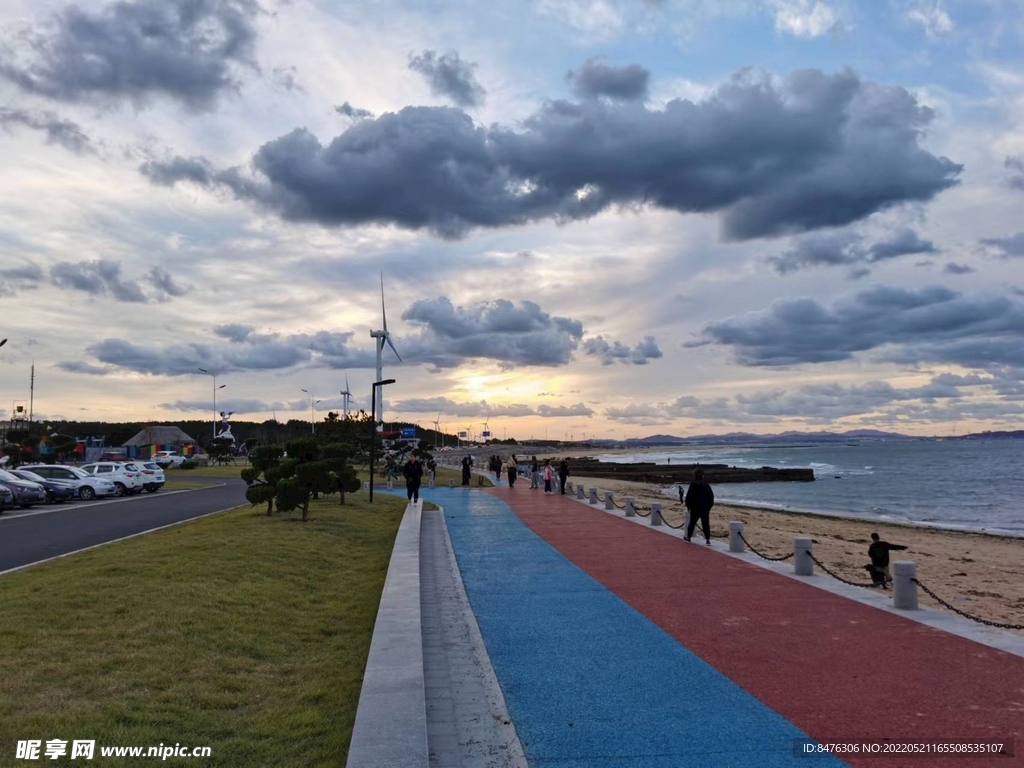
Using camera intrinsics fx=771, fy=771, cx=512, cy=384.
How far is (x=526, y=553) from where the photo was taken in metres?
15.3

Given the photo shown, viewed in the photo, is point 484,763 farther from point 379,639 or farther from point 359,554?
point 359,554

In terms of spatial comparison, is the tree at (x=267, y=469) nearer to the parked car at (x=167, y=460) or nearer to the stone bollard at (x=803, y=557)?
the stone bollard at (x=803, y=557)

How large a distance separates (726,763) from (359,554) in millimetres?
10566

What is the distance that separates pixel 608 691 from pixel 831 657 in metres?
2.54

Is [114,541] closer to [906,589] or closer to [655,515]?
[655,515]

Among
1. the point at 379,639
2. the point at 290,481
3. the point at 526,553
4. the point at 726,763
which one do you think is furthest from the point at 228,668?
the point at 290,481

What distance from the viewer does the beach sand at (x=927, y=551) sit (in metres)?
15.6

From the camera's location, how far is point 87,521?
2175 cm

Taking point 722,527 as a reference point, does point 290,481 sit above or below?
above

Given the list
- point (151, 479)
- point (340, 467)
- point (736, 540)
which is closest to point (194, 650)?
point (736, 540)

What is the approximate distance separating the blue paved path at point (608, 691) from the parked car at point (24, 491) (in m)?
23.0

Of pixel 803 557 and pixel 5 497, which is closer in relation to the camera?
pixel 803 557

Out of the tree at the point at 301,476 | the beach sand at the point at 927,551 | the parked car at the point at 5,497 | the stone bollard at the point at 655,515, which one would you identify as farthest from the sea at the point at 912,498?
the parked car at the point at 5,497

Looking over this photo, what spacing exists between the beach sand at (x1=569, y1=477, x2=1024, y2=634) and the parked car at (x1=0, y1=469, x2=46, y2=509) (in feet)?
74.8
